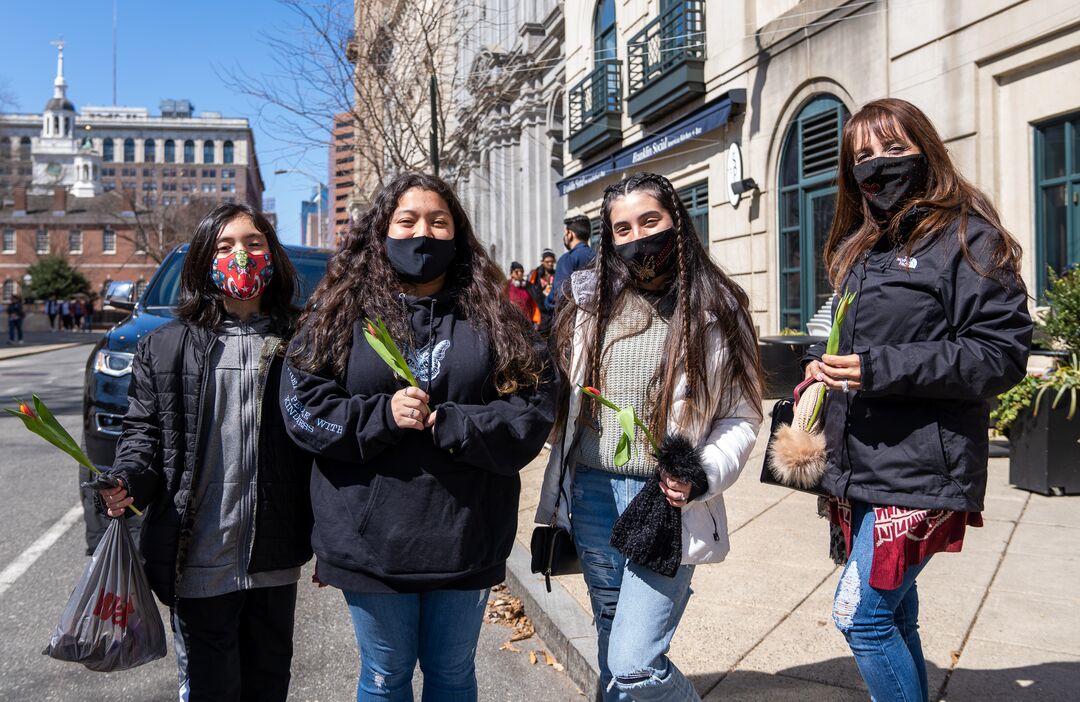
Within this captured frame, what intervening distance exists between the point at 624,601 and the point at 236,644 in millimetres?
1239

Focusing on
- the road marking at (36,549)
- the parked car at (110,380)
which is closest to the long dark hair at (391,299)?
the parked car at (110,380)

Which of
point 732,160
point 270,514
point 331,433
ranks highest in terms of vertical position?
point 732,160

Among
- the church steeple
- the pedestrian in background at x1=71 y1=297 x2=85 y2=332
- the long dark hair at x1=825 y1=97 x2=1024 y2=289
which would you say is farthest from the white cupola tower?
the long dark hair at x1=825 y1=97 x2=1024 y2=289

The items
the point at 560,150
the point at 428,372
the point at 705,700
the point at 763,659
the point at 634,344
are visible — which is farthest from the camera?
the point at 560,150

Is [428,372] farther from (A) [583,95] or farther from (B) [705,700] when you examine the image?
(A) [583,95]

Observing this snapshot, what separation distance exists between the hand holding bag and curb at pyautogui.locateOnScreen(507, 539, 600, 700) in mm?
1321

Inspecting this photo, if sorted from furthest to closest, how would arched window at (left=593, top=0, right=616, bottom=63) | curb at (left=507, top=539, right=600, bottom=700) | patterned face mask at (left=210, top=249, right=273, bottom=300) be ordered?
1. arched window at (left=593, top=0, right=616, bottom=63)
2. curb at (left=507, top=539, right=600, bottom=700)
3. patterned face mask at (left=210, top=249, right=273, bottom=300)

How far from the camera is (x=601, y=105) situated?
18.3 m

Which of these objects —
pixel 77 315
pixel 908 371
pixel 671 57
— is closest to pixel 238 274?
pixel 908 371

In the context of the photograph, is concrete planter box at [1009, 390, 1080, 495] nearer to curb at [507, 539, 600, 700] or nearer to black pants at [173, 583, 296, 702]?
curb at [507, 539, 600, 700]

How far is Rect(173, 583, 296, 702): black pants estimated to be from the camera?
2738mm

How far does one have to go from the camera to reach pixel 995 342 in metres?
2.31

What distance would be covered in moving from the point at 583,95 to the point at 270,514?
17.7 m

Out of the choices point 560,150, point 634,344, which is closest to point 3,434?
point 634,344
